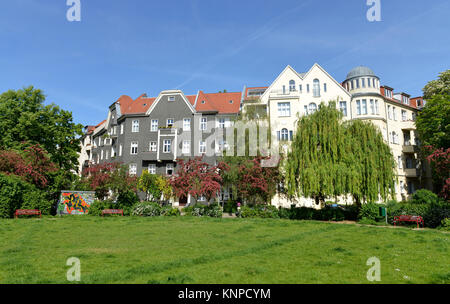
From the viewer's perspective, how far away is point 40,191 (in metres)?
25.9

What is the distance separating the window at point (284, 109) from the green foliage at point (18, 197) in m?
27.6

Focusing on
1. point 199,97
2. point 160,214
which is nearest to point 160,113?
point 199,97

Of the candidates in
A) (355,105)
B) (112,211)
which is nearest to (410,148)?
(355,105)

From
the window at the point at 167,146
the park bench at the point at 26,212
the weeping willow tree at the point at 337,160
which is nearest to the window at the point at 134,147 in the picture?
the window at the point at 167,146

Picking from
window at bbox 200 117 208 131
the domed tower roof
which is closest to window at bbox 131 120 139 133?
window at bbox 200 117 208 131

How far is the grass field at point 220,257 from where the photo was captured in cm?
742

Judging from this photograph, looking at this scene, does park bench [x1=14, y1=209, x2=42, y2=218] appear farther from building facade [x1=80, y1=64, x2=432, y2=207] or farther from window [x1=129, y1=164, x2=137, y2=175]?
building facade [x1=80, y1=64, x2=432, y2=207]

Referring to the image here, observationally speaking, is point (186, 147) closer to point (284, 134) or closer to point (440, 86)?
point (284, 134)

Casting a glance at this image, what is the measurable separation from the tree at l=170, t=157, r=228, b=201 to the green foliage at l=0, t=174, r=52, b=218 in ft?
36.3

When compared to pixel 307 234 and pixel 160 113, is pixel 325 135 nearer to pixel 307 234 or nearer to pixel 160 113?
pixel 307 234

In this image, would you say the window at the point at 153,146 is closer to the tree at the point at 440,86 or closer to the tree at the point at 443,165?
the tree at the point at 443,165

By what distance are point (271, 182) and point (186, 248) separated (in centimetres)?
1639

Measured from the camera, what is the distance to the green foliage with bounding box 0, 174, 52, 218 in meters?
22.9
